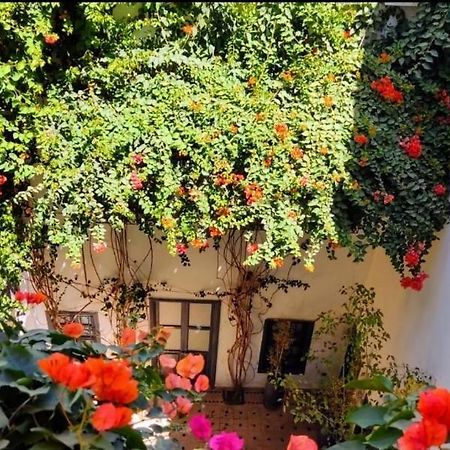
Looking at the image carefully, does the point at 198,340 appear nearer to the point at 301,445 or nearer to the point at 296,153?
the point at 296,153

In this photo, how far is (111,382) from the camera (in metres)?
1.29

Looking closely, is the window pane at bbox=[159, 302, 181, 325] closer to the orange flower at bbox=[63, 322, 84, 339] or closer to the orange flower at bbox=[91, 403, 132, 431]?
the orange flower at bbox=[63, 322, 84, 339]

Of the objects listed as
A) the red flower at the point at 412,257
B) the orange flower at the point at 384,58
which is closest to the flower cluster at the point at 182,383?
the red flower at the point at 412,257

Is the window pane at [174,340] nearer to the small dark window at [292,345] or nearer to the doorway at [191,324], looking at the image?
the doorway at [191,324]

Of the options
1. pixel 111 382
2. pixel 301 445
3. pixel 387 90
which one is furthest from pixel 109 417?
pixel 387 90

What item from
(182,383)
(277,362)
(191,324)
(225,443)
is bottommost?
(277,362)

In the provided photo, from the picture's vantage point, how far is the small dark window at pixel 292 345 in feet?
15.5

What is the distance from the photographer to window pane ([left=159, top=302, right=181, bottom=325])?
459 centimetres

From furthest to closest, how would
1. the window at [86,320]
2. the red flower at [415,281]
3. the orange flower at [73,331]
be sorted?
the window at [86,320]
the red flower at [415,281]
the orange flower at [73,331]

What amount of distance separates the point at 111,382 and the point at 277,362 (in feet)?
12.1

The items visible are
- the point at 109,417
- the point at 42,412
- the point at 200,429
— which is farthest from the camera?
the point at 200,429

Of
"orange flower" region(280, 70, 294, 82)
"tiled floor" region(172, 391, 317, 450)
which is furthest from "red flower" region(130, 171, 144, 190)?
"tiled floor" region(172, 391, 317, 450)

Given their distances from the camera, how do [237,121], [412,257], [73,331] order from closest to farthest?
[73,331] → [237,121] → [412,257]

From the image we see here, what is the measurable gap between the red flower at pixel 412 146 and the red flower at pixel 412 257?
57 cm
